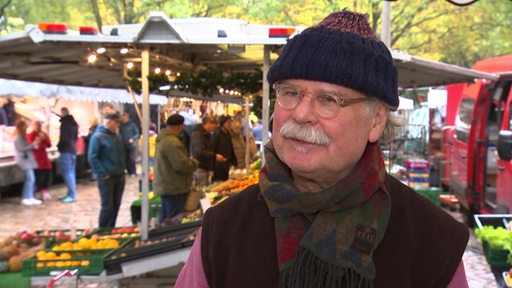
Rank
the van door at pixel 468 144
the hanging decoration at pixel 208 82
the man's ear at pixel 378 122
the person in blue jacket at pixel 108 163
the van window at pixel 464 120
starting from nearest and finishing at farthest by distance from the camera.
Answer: the man's ear at pixel 378 122
the hanging decoration at pixel 208 82
the person in blue jacket at pixel 108 163
the van door at pixel 468 144
the van window at pixel 464 120

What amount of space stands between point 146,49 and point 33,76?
3197 millimetres

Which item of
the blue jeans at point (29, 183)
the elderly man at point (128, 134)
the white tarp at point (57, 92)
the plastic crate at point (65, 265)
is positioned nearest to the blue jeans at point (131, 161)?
the elderly man at point (128, 134)

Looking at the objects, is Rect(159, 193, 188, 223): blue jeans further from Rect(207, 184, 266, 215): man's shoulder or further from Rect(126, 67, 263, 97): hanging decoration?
Rect(207, 184, 266, 215): man's shoulder

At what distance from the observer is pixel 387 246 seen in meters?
1.79

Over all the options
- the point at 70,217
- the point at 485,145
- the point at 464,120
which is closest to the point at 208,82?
the point at 485,145

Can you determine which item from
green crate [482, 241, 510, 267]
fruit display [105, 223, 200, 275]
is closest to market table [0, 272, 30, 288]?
fruit display [105, 223, 200, 275]

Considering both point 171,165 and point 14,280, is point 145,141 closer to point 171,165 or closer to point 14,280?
point 171,165

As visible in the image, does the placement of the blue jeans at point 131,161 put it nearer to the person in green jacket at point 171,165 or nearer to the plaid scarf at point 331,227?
the person in green jacket at point 171,165

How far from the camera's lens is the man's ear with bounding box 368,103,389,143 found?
1.88 meters

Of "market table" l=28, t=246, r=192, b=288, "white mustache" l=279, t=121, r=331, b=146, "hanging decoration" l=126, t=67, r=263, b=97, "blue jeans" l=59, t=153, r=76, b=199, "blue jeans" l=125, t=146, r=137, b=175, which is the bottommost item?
"blue jeans" l=125, t=146, r=137, b=175

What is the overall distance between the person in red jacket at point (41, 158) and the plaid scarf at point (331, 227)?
11.9 meters

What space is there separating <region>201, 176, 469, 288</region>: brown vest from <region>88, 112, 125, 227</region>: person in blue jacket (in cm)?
733

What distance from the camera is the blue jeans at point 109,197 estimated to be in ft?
29.8

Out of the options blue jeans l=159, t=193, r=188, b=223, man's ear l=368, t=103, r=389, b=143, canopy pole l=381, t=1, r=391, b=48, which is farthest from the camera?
canopy pole l=381, t=1, r=391, b=48
